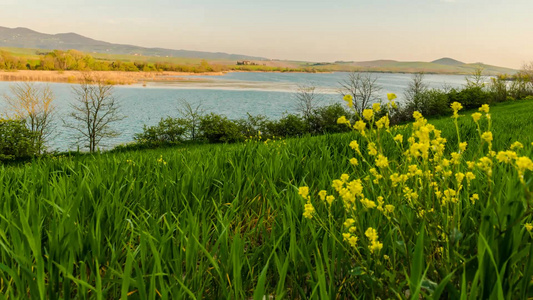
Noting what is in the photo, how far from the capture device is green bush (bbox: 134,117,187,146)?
34.1m

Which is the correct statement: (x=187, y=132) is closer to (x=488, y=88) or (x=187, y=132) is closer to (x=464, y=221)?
(x=464, y=221)

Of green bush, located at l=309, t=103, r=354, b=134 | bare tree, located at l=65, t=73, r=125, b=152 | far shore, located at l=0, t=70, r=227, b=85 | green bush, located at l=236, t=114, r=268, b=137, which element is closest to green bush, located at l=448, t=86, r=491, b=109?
green bush, located at l=309, t=103, r=354, b=134

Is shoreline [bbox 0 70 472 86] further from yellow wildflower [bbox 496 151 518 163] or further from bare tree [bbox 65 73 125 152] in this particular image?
yellow wildflower [bbox 496 151 518 163]

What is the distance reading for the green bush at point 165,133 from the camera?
112ft

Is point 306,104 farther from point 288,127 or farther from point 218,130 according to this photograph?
point 218,130

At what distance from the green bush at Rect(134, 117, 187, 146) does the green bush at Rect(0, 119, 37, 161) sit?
9.87 metres

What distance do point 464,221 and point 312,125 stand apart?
122 feet

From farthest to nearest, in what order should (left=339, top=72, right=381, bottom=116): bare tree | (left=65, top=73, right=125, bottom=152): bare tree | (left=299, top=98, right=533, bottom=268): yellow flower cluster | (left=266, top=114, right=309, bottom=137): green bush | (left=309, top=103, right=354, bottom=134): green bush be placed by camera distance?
(left=339, top=72, right=381, bottom=116): bare tree → (left=309, top=103, right=354, bottom=134): green bush → (left=266, top=114, right=309, bottom=137): green bush → (left=65, top=73, right=125, bottom=152): bare tree → (left=299, top=98, right=533, bottom=268): yellow flower cluster

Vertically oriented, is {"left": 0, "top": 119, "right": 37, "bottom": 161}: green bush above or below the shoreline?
below

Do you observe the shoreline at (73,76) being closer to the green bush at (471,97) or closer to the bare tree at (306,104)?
the bare tree at (306,104)

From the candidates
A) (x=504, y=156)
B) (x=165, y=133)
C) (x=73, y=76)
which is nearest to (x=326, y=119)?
(x=165, y=133)

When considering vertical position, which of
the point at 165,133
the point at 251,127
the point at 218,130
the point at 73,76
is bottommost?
the point at 165,133

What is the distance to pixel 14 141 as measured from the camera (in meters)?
25.2

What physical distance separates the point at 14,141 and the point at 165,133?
1314cm
